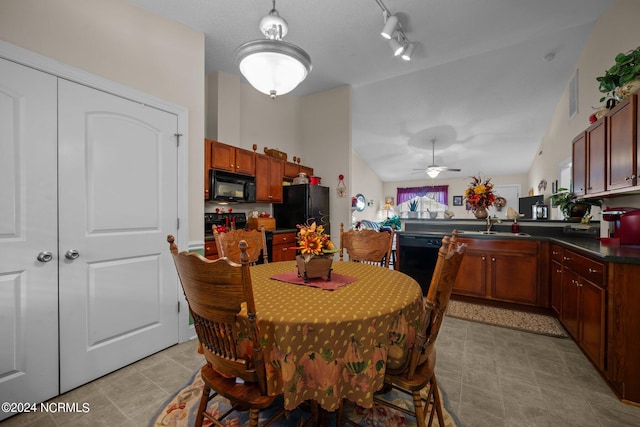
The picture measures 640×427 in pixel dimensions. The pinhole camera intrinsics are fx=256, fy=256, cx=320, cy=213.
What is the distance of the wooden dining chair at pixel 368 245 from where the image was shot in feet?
7.20

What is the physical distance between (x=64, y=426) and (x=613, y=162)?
4.06 metres

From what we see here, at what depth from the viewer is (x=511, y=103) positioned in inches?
201

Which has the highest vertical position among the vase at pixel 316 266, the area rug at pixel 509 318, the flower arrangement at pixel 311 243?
the flower arrangement at pixel 311 243

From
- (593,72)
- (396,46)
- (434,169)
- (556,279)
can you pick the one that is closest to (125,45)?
(396,46)

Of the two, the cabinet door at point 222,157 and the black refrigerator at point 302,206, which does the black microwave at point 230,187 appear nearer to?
the cabinet door at point 222,157

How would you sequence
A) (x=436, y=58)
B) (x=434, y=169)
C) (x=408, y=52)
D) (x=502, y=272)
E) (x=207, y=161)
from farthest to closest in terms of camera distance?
(x=434, y=169) < (x=436, y=58) < (x=207, y=161) < (x=502, y=272) < (x=408, y=52)

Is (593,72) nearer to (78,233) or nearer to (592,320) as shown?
(592,320)

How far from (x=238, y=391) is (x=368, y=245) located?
4.93 ft

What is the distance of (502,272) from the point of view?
3006 millimetres

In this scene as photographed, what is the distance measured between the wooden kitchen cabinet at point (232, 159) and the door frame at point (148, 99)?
2.75 feet

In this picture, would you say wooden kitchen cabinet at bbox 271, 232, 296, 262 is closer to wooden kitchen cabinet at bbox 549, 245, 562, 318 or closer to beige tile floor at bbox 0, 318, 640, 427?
beige tile floor at bbox 0, 318, 640, 427

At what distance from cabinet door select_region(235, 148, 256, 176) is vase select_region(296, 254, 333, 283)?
251 centimetres

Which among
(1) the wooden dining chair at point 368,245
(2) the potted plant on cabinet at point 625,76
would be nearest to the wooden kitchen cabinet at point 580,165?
(2) the potted plant on cabinet at point 625,76

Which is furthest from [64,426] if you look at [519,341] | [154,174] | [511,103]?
[511,103]
